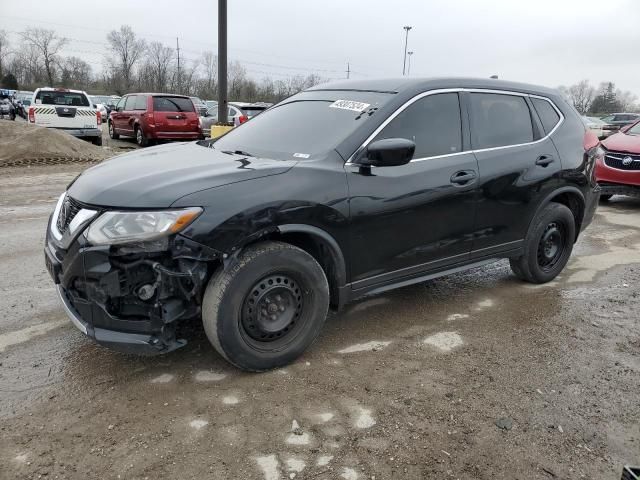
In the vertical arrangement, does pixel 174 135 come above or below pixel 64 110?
below

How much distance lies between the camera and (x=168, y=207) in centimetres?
277

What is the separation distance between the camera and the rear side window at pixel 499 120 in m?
4.10

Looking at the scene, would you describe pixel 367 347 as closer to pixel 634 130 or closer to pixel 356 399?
pixel 356 399

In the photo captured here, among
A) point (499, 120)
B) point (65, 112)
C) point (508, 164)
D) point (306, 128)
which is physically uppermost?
point (499, 120)

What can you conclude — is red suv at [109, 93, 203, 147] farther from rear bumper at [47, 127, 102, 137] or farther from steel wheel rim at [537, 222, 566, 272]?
steel wheel rim at [537, 222, 566, 272]

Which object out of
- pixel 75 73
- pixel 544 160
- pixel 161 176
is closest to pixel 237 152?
pixel 161 176

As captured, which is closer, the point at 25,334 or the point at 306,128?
the point at 25,334

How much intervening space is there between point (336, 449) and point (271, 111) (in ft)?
9.50

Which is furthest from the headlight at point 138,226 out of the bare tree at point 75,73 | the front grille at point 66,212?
the bare tree at point 75,73

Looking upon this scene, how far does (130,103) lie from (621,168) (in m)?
14.2

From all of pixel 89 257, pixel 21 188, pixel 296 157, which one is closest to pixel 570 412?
pixel 296 157

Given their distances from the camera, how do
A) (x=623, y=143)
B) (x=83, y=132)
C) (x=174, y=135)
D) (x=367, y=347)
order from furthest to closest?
(x=174, y=135) → (x=83, y=132) → (x=623, y=143) → (x=367, y=347)

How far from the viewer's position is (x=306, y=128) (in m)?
3.76

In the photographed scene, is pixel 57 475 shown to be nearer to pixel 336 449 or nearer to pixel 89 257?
pixel 89 257
